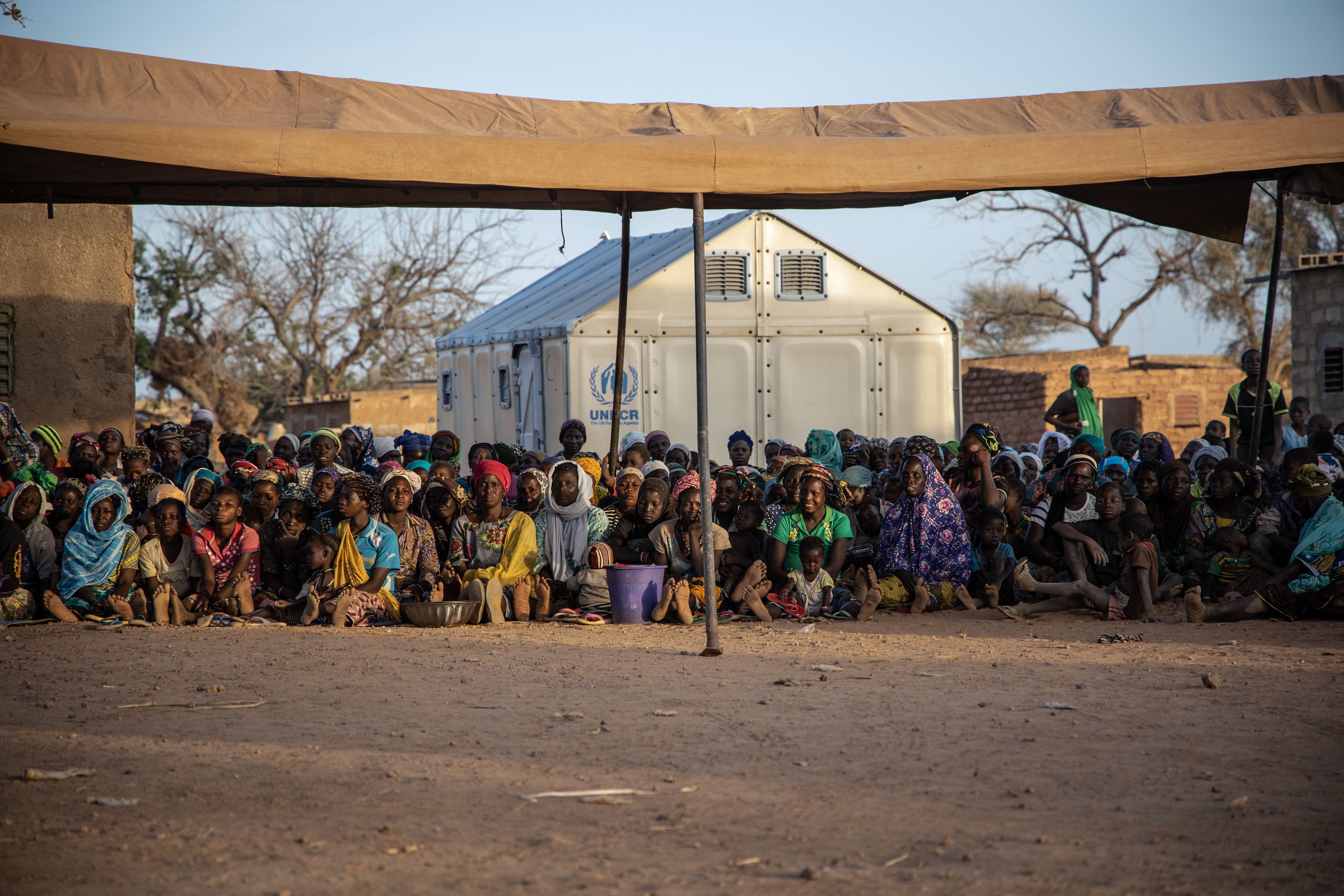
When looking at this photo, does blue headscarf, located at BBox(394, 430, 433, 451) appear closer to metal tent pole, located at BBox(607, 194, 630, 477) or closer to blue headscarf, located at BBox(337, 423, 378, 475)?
blue headscarf, located at BBox(337, 423, 378, 475)

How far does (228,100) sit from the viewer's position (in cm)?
566

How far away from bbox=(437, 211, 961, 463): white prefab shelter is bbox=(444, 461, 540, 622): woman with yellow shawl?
15.9 feet

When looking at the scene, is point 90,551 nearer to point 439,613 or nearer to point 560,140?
point 439,613

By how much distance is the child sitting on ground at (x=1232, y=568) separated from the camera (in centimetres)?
760

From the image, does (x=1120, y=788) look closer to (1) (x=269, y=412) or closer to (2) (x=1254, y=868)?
(2) (x=1254, y=868)

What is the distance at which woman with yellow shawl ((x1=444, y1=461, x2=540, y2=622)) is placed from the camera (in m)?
7.84

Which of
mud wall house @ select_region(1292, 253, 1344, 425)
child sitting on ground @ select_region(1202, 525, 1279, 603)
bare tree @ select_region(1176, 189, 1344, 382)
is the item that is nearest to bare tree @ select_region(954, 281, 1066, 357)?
bare tree @ select_region(1176, 189, 1344, 382)

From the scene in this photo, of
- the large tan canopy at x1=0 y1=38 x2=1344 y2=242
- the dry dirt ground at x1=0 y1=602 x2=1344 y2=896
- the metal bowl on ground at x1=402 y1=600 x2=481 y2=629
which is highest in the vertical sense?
the large tan canopy at x1=0 y1=38 x2=1344 y2=242

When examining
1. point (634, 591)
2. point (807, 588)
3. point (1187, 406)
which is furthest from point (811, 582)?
point (1187, 406)

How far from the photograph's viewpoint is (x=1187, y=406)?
2553 centimetres

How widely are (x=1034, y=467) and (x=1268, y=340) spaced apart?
224 cm

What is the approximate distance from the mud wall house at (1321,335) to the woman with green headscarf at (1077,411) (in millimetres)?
9921

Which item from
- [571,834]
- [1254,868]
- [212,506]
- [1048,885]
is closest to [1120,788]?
[1254,868]

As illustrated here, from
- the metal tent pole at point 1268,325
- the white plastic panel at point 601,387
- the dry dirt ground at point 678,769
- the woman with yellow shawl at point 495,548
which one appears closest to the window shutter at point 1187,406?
the white plastic panel at point 601,387
